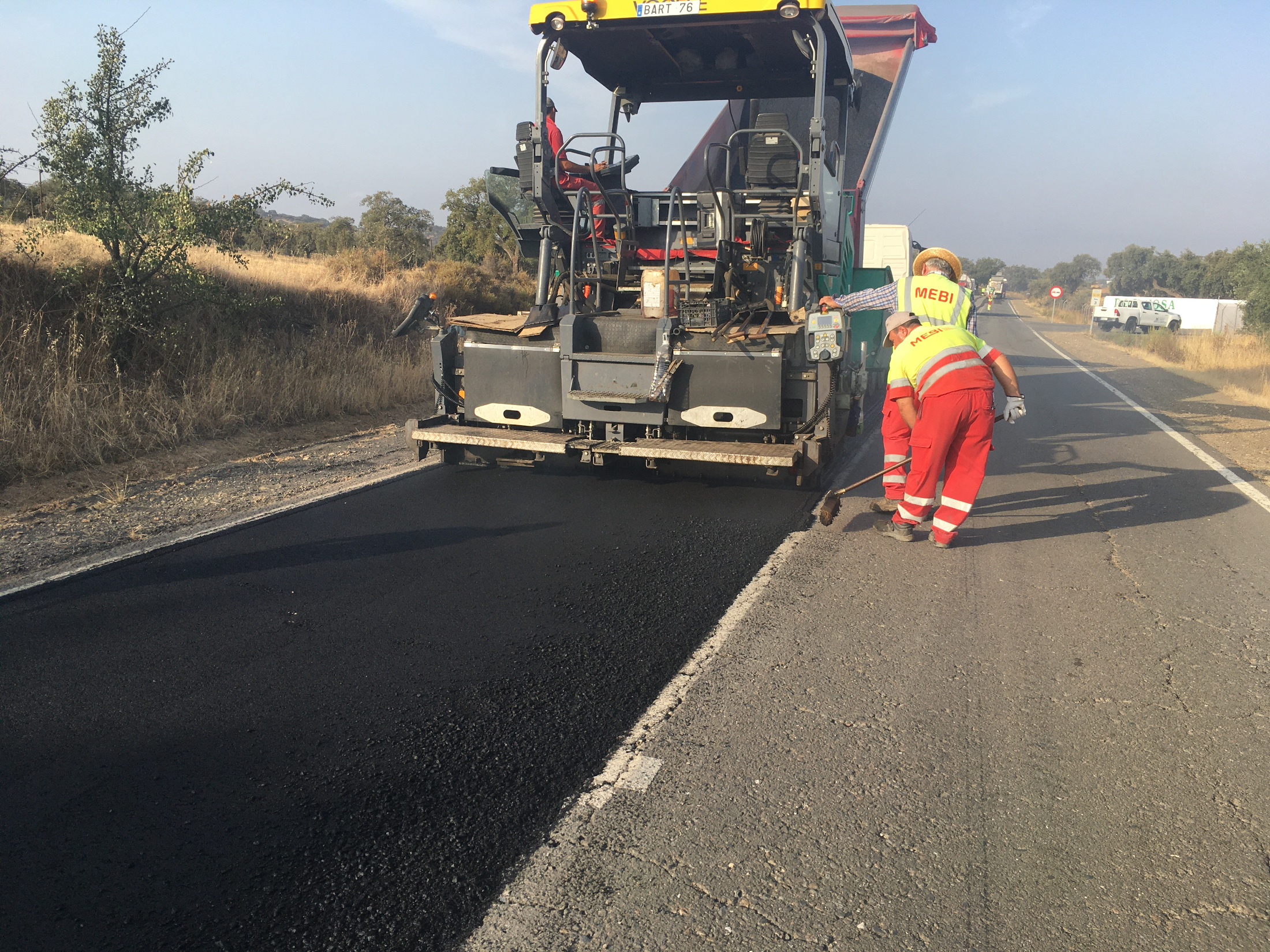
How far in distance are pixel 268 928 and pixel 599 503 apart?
424 cm

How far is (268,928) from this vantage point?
2123 mm

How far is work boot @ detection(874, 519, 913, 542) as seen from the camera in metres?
5.51

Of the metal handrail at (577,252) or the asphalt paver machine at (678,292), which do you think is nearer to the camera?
the asphalt paver machine at (678,292)

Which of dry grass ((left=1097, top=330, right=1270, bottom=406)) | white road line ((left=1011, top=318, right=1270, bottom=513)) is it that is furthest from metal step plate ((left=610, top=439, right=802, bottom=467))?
dry grass ((left=1097, top=330, right=1270, bottom=406))

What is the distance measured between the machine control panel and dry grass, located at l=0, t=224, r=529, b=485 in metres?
5.54

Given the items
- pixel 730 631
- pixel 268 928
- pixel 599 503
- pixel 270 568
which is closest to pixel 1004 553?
pixel 730 631

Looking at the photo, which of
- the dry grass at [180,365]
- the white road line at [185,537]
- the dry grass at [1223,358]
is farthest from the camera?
the dry grass at [1223,358]

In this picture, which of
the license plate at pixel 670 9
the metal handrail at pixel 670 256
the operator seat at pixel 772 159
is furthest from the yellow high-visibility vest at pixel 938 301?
the license plate at pixel 670 9

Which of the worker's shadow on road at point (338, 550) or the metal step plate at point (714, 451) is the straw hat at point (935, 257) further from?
the worker's shadow on road at point (338, 550)

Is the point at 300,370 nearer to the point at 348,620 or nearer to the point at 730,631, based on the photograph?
the point at 348,620

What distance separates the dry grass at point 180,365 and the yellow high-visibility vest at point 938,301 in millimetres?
6195

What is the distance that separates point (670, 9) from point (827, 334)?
2648 mm

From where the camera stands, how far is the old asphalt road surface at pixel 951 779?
2184 mm

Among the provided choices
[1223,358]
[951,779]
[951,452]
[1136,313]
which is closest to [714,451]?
[951,452]
